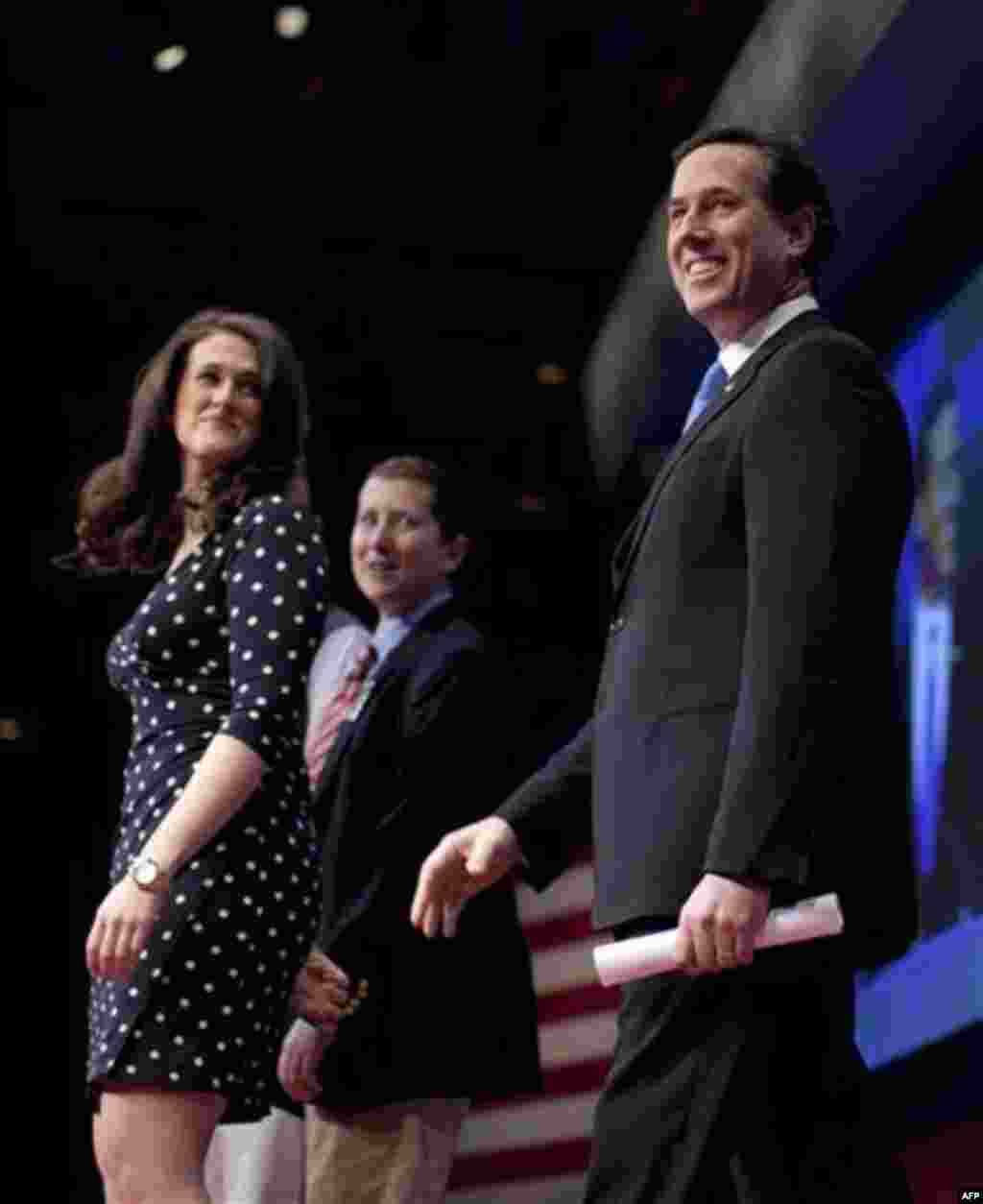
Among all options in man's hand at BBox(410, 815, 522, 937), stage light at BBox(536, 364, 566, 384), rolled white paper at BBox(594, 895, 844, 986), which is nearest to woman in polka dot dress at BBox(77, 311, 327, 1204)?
man's hand at BBox(410, 815, 522, 937)

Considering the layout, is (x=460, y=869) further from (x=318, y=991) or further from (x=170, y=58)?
(x=170, y=58)

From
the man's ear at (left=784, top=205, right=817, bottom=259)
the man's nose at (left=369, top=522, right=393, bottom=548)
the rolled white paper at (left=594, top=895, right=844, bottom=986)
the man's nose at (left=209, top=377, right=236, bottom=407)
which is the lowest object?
the rolled white paper at (left=594, top=895, right=844, bottom=986)

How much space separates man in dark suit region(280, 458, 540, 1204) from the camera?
2.97 m

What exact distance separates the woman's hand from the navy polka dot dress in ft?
0.10

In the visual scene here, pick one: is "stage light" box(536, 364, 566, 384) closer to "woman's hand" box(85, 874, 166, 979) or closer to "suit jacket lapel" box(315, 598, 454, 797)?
"suit jacket lapel" box(315, 598, 454, 797)

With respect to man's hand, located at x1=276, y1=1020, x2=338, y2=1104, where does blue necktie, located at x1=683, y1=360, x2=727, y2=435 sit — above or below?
above

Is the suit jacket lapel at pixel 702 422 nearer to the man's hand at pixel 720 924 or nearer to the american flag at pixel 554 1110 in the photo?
the man's hand at pixel 720 924

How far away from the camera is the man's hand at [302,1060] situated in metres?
2.96

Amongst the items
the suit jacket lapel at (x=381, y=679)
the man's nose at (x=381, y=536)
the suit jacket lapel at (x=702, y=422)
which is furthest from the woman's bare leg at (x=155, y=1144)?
the man's nose at (x=381, y=536)

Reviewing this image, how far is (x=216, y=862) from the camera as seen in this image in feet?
7.70

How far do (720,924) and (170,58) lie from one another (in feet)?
14.5

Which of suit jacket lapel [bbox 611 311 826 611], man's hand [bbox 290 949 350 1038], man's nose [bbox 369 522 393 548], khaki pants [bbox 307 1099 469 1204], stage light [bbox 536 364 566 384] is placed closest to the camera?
suit jacket lapel [bbox 611 311 826 611]

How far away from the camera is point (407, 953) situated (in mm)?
3047

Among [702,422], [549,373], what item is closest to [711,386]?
[702,422]
